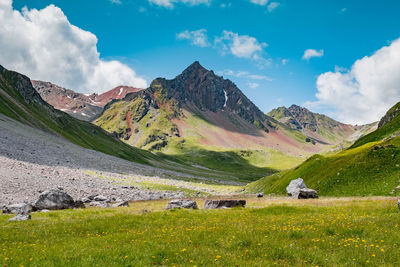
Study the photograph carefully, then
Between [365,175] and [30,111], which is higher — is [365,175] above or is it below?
below

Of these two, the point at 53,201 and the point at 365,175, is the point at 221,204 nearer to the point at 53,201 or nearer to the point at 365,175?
the point at 53,201

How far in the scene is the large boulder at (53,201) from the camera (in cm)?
3372

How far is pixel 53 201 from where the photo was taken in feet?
112

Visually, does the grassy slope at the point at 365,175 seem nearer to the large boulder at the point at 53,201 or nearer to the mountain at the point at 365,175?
the mountain at the point at 365,175

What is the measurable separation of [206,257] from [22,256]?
349 inches

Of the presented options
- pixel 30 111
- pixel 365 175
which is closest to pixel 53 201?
→ pixel 365 175

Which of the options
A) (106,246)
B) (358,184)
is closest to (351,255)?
(106,246)

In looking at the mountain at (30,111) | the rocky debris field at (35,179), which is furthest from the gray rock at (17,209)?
the mountain at (30,111)

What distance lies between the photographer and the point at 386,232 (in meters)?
14.4

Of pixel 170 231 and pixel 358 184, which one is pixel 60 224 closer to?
pixel 170 231

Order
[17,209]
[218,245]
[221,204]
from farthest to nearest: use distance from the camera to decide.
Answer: [221,204]
[17,209]
[218,245]

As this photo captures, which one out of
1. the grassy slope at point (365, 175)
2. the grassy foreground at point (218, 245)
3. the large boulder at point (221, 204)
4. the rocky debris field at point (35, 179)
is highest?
the grassy slope at point (365, 175)

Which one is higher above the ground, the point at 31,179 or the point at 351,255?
the point at 351,255

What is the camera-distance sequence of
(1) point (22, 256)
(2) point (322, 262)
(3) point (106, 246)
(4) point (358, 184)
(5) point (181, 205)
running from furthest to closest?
1. (4) point (358, 184)
2. (5) point (181, 205)
3. (3) point (106, 246)
4. (1) point (22, 256)
5. (2) point (322, 262)
